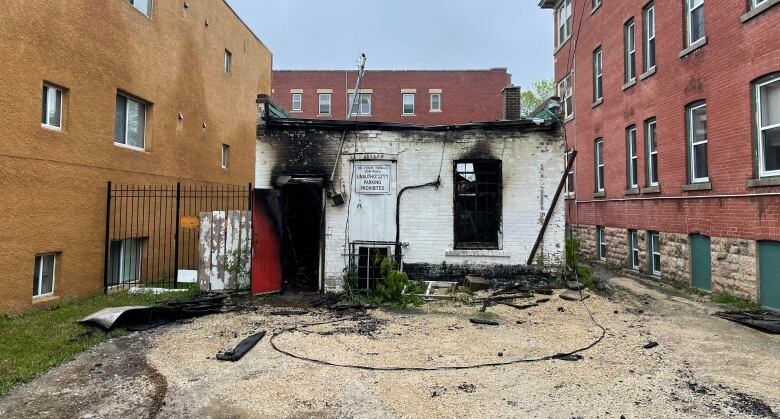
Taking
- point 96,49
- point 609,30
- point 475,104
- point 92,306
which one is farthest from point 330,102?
point 92,306

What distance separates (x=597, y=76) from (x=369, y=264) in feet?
40.8

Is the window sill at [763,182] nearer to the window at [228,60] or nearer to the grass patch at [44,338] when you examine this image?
the grass patch at [44,338]

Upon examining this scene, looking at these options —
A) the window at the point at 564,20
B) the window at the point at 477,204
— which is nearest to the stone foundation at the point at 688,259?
the window at the point at 477,204

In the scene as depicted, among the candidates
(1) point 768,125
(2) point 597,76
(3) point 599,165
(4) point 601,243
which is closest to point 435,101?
(2) point 597,76

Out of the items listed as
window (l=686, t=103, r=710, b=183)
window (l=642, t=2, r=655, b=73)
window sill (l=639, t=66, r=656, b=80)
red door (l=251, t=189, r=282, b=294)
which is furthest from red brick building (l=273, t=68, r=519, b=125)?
red door (l=251, t=189, r=282, b=294)

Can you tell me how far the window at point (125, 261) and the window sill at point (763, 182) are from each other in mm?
14039

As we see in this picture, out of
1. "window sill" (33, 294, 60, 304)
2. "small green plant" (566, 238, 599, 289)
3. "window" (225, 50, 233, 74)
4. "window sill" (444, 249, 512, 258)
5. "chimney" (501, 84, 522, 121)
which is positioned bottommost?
"window sill" (33, 294, 60, 304)

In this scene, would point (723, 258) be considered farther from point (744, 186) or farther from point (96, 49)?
point (96, 49)

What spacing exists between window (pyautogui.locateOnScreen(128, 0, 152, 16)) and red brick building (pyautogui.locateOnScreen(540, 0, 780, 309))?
13957mm

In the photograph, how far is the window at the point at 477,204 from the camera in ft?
34.0

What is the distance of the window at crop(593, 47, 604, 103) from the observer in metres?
16.7

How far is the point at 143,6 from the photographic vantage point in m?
11.7

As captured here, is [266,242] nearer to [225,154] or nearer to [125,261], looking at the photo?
[125,261]

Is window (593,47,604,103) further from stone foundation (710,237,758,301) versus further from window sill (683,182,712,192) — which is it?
stone foundation (710,237,758,301)
